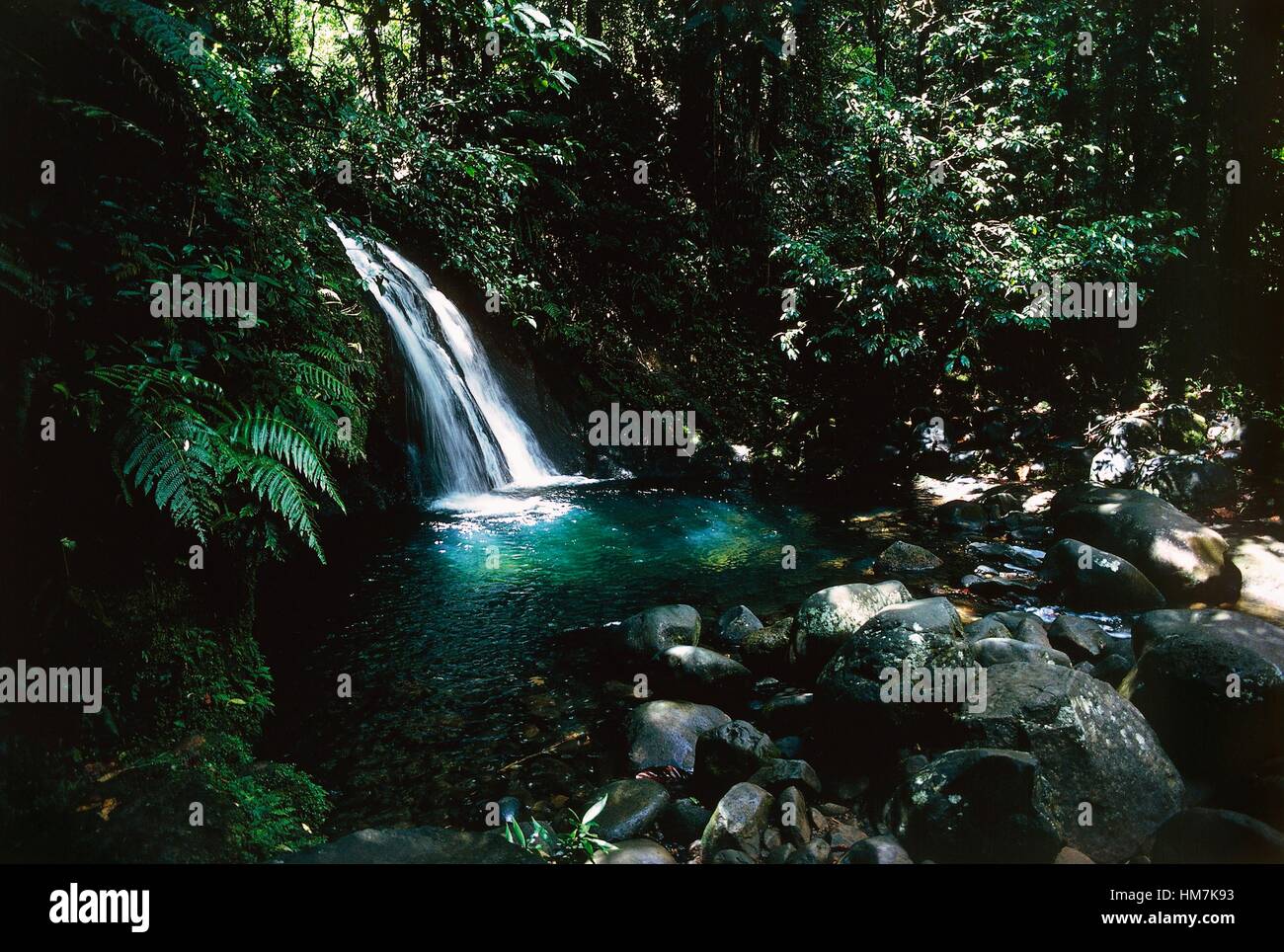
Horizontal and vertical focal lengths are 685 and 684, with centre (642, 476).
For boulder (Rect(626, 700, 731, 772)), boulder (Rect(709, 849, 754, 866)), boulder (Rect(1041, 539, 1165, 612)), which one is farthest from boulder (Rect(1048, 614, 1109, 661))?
boulder (Rect(709, 849, 754, 866))

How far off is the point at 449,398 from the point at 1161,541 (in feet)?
30.0

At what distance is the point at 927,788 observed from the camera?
3713 mm

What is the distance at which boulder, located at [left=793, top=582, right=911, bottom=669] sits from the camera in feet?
18.8

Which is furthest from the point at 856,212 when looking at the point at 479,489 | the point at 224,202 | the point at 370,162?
the point at 224,202

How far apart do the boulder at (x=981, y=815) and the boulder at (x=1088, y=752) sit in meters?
0.27

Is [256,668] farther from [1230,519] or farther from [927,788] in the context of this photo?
[1230,519]

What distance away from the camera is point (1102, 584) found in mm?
7109

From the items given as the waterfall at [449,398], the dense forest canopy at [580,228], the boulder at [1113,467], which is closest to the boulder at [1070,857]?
the dense forest canopy at [580,228]

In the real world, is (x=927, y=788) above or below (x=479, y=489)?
below

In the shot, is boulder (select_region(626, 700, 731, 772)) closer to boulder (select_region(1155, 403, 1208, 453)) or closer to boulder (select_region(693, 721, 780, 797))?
boulder (select_region(693, 721, 780, 797))

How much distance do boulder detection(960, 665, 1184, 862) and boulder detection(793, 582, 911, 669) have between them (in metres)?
1.47

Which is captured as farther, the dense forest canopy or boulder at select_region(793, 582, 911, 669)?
boulder at select_region(793, 582, 911, 669)

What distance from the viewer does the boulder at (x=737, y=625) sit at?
6.50 metres
